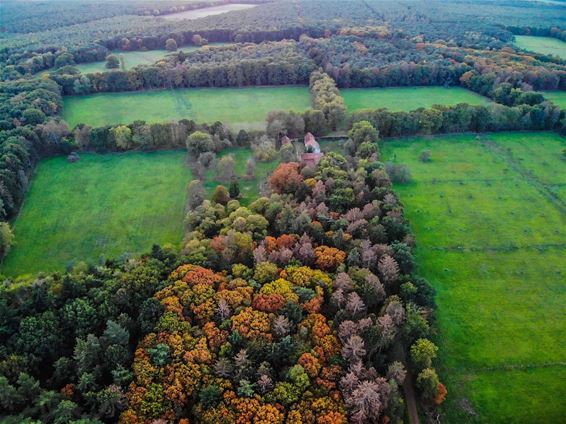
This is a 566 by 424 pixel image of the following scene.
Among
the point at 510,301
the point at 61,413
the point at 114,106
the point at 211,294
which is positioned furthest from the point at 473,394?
the point at 114,106

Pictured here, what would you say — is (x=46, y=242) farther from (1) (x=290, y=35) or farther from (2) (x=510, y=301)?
(1) (x=290, y=35)

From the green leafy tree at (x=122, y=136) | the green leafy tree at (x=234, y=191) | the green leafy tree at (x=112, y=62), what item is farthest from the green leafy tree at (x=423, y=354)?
the green leafy tree at (x=112, y=62)

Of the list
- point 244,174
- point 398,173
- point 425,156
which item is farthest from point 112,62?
point 425,156

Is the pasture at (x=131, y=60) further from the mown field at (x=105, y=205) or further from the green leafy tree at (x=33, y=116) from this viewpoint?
the mown field at (x=105, y=205)

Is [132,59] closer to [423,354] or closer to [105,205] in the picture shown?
[105,205]

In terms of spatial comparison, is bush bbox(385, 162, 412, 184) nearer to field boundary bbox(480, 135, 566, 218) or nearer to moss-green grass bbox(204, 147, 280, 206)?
moss-green grass bbox(204, 147, 280, 206)

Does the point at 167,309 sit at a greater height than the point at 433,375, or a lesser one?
greater

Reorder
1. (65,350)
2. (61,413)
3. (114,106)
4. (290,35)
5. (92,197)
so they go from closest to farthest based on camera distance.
Answer: (61,413) < (65,350) < (92,197) < (114,106) < (290,35)
